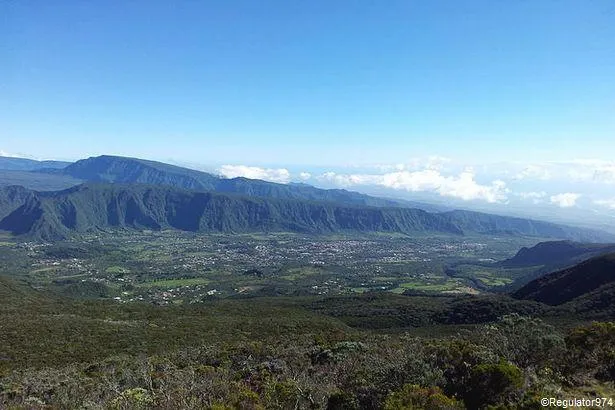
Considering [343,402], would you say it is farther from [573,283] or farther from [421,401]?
[573,283]

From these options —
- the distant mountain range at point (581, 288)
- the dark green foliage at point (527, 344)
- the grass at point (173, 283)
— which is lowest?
the grass at point (173, 283)

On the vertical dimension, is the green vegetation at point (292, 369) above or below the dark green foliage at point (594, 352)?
below

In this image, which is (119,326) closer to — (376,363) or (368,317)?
(376,363)

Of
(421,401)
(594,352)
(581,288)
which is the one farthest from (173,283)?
(421,401)

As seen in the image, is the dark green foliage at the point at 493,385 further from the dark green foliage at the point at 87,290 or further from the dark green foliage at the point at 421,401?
the dark green foliage at the point at 87,290

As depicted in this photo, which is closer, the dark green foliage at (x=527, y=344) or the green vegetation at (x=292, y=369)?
the green vegetation at (x=292, y=369)

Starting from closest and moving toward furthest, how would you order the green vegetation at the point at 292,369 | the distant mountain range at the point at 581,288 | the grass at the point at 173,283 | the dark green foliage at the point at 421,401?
1. the dark green foliage at the point at 421,401
2. the green vegetation at the point at 292,369
3. the distant mountain range at the point at 581,288
4. the grass at the point at 173,283

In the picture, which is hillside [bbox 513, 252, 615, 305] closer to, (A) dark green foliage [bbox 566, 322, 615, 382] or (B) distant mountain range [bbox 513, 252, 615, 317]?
(B) distant mountain range [bbox 513, 252, 615, 317]

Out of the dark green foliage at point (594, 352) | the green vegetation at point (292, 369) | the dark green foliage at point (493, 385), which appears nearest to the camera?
the dark green foliage at point (493, 385)

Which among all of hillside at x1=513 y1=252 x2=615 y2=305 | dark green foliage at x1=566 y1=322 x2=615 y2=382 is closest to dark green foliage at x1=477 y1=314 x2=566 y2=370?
dark green foliage at x1=566 y1=322 x2=615 y2=382

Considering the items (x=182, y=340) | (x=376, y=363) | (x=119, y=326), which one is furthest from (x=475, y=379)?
(x=119, y=326)

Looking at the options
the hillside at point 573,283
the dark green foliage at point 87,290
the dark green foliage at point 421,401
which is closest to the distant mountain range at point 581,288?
the hillside at point 573,283
